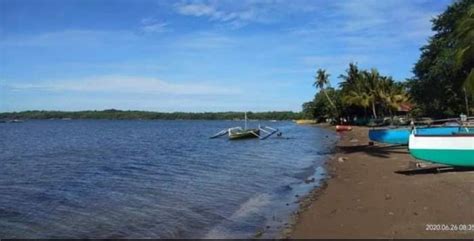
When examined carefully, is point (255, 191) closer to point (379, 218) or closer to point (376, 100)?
point (379, 218)

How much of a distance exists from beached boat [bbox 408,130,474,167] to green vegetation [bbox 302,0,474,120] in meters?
5.65

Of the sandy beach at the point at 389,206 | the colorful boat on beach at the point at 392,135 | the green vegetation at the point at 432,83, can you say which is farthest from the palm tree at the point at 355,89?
the sandy beach at the point at 389,206

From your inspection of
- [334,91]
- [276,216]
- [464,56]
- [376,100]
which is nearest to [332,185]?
[276,216]

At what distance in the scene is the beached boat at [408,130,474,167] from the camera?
652 inches

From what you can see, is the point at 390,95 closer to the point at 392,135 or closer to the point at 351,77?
the point at 351,77

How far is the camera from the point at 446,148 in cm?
1686

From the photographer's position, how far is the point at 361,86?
232 feet

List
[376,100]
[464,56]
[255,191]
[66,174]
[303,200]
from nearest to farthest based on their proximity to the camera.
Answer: [303,200]
[255,191]
[66,174]
[464,56]
[376,100]

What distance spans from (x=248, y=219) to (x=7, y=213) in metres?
6.34

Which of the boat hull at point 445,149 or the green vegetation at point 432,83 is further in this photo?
the green vegetation at point 432,83

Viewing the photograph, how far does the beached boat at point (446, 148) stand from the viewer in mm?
16562

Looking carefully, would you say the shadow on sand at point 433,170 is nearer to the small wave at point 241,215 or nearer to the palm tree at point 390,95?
the small wave at point 241,215

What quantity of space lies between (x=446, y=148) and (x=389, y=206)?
19.0 feet

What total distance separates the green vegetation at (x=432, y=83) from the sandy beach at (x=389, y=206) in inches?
291
